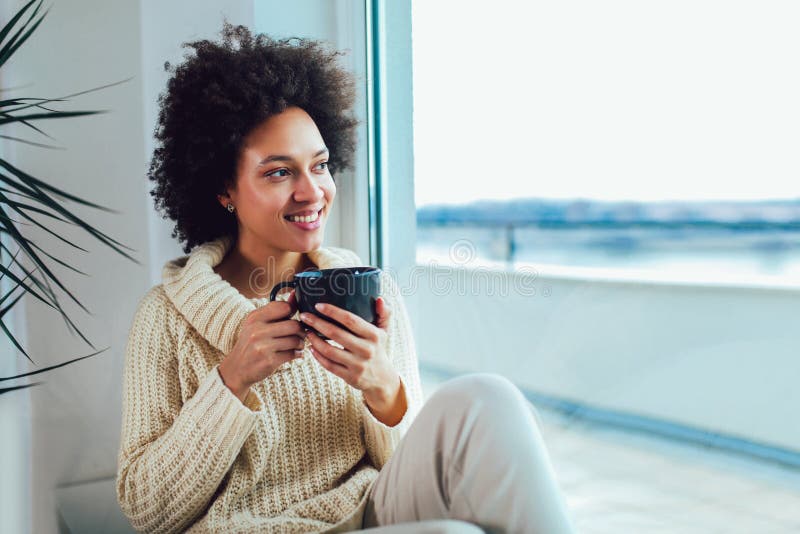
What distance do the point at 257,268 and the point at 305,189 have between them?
0.18m

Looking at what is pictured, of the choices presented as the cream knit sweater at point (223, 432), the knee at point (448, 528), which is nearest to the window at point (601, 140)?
the cream knit sweater at point (223, 432)

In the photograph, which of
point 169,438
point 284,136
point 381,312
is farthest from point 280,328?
point 284,136

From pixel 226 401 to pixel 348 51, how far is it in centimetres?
88

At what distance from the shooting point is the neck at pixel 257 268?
3.82 ft

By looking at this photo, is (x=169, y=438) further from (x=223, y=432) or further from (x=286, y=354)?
(x=286, y=354)

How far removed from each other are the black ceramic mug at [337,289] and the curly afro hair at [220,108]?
1.26ft

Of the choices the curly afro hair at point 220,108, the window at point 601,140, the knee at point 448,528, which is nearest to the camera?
the knee at point 448,528

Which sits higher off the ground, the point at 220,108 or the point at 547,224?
the point at 220,108

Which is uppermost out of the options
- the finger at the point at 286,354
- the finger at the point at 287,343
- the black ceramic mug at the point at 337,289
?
the black ceramic mug at the point at 337,289

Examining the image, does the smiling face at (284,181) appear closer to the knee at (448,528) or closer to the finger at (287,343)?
the finger at (287,343)

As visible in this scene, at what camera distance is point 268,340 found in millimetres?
876

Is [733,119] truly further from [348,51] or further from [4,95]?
[4,95]

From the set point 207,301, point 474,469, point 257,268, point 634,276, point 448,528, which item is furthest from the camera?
point 634,276

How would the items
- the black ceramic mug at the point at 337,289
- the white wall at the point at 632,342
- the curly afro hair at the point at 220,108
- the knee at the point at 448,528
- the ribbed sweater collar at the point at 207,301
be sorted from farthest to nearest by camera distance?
the white wall at the point at 632,342 < the curly afro hair at the point at 220,108 < the ribbed sweater collar at the point at 207,301 < the black ceramic mug at the point at 337,289 < the knee at the point at 448,528
